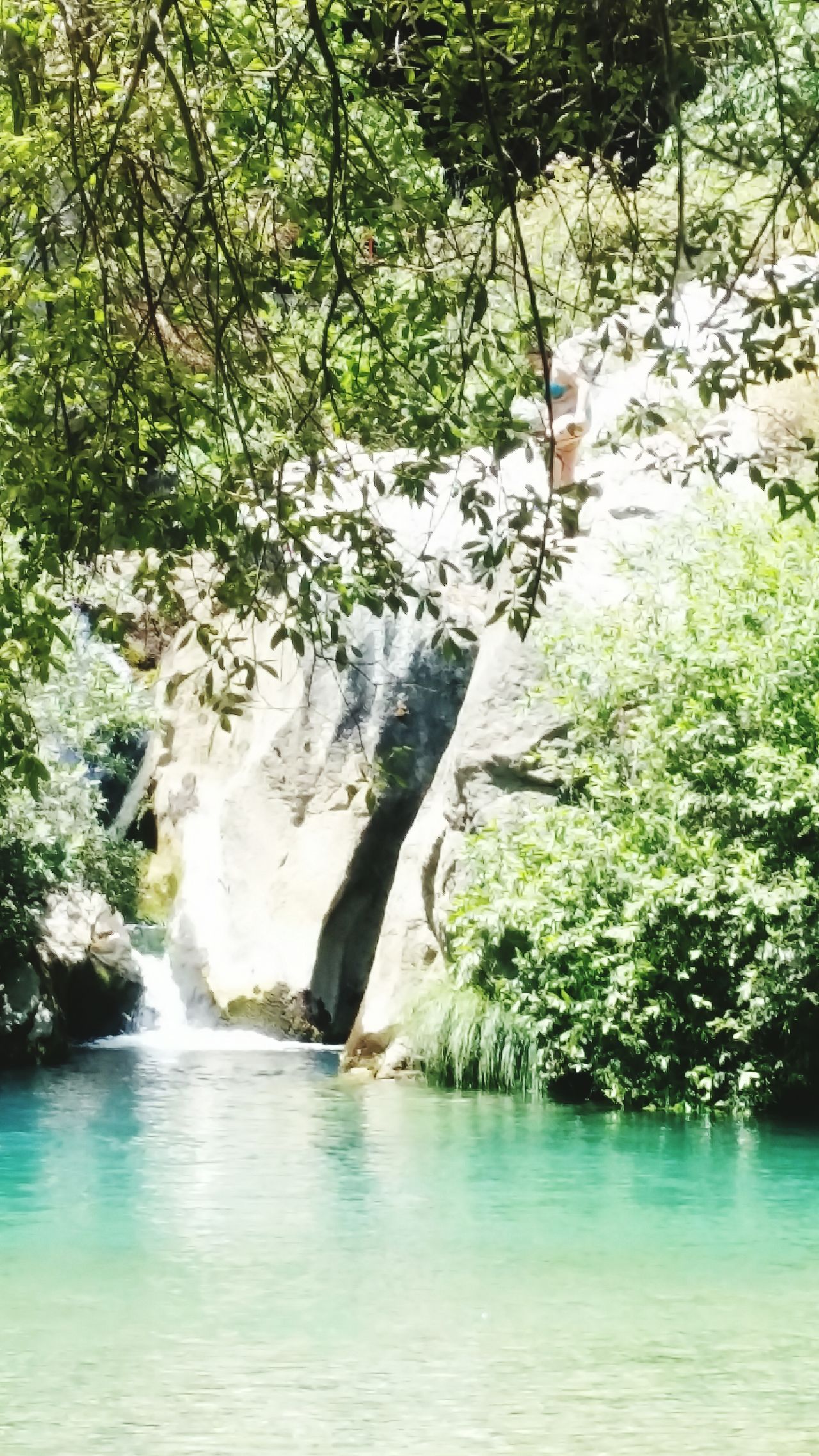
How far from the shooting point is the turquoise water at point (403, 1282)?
5930 mm

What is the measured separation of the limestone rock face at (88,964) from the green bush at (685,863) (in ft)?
15.3

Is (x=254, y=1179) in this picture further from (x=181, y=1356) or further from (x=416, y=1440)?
(x=416, y=1440)

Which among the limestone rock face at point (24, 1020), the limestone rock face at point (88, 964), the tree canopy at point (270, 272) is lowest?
the limestone rock face at point (24, 1020)

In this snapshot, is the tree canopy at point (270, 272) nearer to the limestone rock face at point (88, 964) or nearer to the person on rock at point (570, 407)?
the limestone rock face at point (88, 964)

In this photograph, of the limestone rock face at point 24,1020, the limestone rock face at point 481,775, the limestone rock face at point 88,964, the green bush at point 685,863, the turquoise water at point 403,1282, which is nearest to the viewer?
the turquoise water at point 403,1282

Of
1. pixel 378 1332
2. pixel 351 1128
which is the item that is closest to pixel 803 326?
pixel 378 1332

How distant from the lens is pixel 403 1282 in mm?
7766

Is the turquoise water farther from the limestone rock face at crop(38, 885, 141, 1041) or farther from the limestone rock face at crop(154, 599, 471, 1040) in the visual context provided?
the limestone rock face at crop(154, 599, 471, 1040)

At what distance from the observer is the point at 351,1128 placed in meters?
11.5

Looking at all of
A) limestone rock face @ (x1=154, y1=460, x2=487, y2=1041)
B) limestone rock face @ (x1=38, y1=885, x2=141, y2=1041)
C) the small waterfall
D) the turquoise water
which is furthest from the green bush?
the small waterfall

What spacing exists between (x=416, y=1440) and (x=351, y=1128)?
5.79 m

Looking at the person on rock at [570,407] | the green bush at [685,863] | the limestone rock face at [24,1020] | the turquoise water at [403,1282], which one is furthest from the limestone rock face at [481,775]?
the limestone rock face at [24,1020]

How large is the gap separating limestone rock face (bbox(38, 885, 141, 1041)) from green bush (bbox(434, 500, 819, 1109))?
4.68m

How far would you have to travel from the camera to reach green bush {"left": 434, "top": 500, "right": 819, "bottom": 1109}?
11344 mm
